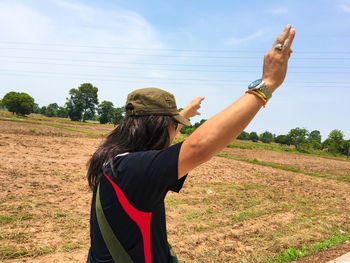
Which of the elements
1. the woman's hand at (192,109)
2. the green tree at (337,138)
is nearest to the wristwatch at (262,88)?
the woman's hand at (192,109)

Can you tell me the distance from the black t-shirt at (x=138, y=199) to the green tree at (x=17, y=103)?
2179 inches

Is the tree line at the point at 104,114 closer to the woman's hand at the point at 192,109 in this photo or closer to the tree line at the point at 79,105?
the tree line at the point at 79,105

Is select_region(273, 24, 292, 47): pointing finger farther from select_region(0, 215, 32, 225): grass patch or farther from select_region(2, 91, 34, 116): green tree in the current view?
select_region(2, 91, 34, 116): green tree

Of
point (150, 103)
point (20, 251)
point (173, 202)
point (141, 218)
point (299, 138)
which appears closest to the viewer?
point (141, 218)

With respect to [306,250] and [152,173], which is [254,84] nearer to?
[152,173]

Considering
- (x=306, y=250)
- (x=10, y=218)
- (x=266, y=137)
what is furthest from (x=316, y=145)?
(x=10, y=218)

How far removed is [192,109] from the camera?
1.98 meters

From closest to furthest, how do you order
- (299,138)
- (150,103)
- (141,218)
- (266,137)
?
(141,218)
(150,103)
(299,138)
(266,137)

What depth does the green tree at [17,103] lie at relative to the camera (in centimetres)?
4825

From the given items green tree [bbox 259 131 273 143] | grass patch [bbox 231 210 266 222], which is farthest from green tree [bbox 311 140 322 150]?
grass patch [bbox 231 210 266 222]

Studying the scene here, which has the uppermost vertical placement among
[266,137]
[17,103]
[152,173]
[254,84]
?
[266,137]

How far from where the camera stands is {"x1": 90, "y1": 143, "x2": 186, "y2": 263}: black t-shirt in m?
0.96

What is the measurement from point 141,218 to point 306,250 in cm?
418

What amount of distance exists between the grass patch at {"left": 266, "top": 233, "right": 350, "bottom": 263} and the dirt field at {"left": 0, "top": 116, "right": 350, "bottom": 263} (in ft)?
0.33
